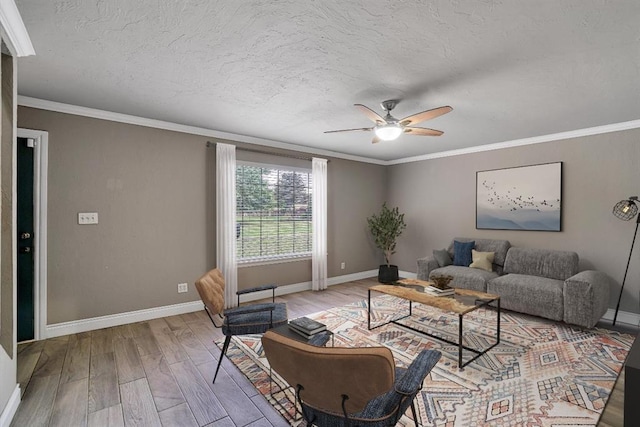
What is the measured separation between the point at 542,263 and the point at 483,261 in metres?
0.74

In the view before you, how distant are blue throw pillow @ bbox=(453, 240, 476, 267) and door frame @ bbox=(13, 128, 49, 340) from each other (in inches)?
219

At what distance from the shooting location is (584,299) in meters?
3.34

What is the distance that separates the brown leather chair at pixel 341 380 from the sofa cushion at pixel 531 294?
3.07 meters

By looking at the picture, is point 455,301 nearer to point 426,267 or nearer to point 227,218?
point 426,267

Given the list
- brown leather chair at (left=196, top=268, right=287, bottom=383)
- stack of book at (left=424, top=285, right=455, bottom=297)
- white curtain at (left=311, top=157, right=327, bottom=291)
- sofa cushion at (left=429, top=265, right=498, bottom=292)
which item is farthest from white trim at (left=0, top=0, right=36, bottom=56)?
sofa cushion at (left=429, top=265, right=498, bottom=292)

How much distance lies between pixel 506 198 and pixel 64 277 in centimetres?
614

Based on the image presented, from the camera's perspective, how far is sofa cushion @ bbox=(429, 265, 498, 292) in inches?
165

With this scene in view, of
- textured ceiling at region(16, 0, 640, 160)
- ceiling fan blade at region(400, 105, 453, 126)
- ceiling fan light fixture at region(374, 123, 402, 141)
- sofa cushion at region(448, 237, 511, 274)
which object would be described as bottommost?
sofa cushion at region(448, 237, 511, 274)

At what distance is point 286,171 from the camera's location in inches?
203

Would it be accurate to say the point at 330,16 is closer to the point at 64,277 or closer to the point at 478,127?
the point at 478,127

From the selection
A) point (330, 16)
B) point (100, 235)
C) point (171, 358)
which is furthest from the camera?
point (100, 235)

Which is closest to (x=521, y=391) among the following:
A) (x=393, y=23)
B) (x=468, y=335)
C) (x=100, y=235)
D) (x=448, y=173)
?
(x=468, y=335)

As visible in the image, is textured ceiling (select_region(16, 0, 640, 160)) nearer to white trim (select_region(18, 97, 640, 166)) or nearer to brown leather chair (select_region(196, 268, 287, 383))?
white trim (select_region(18, 97, 640, 166))

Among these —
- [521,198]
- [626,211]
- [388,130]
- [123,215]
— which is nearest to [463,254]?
[521,198]
